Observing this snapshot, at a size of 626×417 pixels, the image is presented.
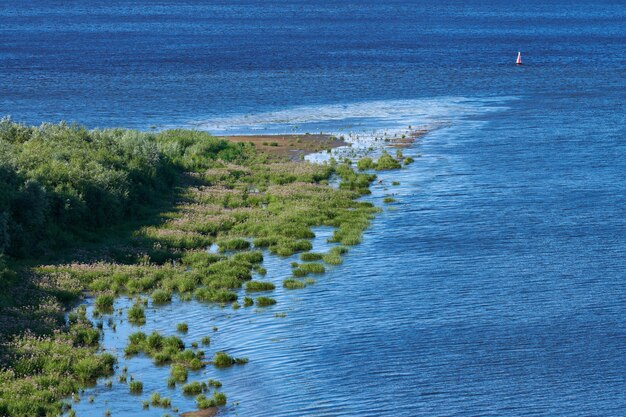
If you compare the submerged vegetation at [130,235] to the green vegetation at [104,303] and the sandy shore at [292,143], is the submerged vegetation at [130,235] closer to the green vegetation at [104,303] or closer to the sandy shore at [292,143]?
the green vegetation at [104,303]

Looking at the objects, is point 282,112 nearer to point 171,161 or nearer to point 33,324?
point 171,161

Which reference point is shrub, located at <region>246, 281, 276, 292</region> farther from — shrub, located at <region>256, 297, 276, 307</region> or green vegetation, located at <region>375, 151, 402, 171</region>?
green vegetation, located at <region>375, 151, 402, 171</region>

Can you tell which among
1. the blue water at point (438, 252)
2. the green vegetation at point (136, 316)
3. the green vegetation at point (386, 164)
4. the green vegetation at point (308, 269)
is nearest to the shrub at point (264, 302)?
the blue water at point (438, 252)

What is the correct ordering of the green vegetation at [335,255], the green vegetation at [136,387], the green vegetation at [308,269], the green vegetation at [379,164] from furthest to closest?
the green vegetation at [379,164] < the green vegetation at [335,255] < the green vegetation at [308,269] < the green vegetation at [136,387]

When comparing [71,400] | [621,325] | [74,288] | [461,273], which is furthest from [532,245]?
[71,400]

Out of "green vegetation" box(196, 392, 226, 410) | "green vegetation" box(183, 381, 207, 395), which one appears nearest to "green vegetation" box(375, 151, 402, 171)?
"green vegetation" box(183, 381, 207, 395)

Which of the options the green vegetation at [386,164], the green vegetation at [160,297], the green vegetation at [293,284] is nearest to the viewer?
the green vegetation at [160,297]

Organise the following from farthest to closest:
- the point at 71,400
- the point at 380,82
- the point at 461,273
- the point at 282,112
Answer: the point at 380,82 < the point at 282,112 < the point at 461,273 < the point at 71,400
